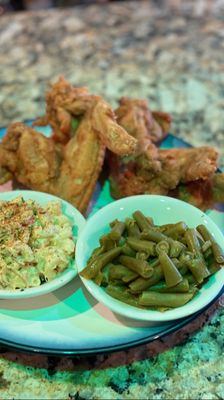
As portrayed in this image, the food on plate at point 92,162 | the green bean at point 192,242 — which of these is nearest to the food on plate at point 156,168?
the food on plate at point 92,162

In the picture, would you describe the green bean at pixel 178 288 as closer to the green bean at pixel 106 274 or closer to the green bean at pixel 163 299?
the green bean at pixel 163 299

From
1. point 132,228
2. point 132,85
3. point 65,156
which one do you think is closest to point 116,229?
point 132,228

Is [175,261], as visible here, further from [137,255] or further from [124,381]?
[124,381]

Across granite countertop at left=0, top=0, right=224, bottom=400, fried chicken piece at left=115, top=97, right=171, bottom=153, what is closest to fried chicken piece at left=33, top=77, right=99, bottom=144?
fried chicken piece at left=115, top=97, right=171, bottom=153

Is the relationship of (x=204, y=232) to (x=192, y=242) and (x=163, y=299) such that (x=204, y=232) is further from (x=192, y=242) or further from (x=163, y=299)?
(x=163, y=299)

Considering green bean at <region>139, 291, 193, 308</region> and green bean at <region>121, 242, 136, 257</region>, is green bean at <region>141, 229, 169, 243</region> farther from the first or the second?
green bean at <region>139, 291, 193, 308</region>

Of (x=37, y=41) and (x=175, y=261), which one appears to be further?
(x=37, y=41)

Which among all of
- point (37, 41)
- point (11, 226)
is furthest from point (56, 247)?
point (37, 41)
